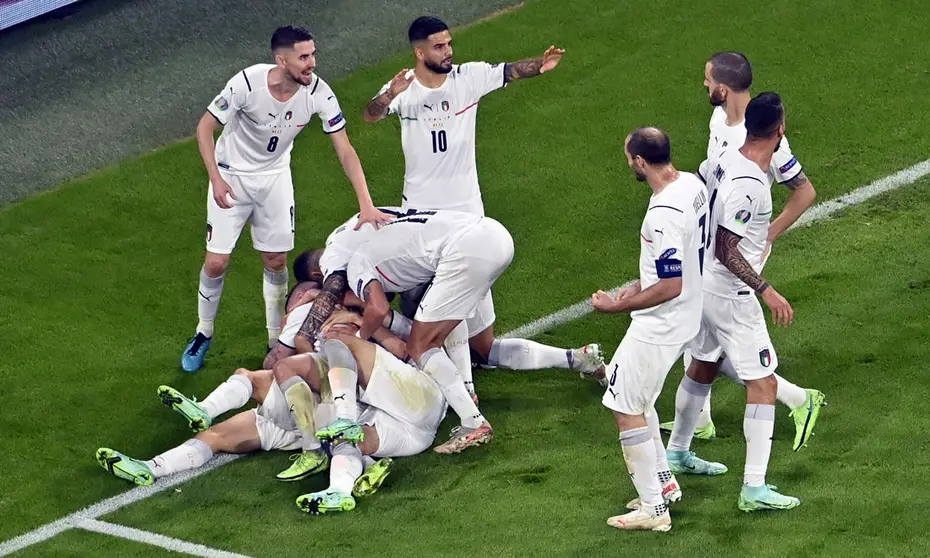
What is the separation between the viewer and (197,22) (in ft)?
44.0

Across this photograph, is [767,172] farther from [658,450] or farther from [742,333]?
[658,450]

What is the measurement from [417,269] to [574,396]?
1265 millimetres

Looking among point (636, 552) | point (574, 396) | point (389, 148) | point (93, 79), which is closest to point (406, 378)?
point (574, 396)

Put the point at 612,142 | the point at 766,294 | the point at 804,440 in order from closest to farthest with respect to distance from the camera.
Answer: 1. the point at 766,294
2. the point at 804,440
3. the point at 612,142

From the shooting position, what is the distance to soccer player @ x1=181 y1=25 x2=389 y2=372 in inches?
332

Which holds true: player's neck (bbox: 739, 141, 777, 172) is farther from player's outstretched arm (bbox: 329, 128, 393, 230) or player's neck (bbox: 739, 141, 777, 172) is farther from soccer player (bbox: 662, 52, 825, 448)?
player's outstretched arm (bbox: 329, 128, 393, 230)

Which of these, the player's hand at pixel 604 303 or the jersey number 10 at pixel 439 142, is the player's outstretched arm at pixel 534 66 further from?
the player's hand at pixel 604 303

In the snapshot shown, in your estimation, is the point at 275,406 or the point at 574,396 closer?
the point at 275,406

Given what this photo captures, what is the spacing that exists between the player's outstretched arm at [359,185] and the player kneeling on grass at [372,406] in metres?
0.69

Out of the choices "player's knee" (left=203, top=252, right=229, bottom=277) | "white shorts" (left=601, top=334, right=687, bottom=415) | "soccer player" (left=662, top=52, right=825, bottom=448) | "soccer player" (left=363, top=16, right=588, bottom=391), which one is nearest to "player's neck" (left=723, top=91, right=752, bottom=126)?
"soccer player" (left=662, top=52, right=825, bottom=448)

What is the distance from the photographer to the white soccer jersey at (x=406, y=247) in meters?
7.84

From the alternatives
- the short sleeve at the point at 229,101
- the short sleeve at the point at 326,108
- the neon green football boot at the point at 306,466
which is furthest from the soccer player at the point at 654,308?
the short sleeve at the point at 229,101

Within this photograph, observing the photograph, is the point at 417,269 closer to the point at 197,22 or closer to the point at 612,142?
the point at 612,142

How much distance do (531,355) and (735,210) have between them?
7.48 feet
